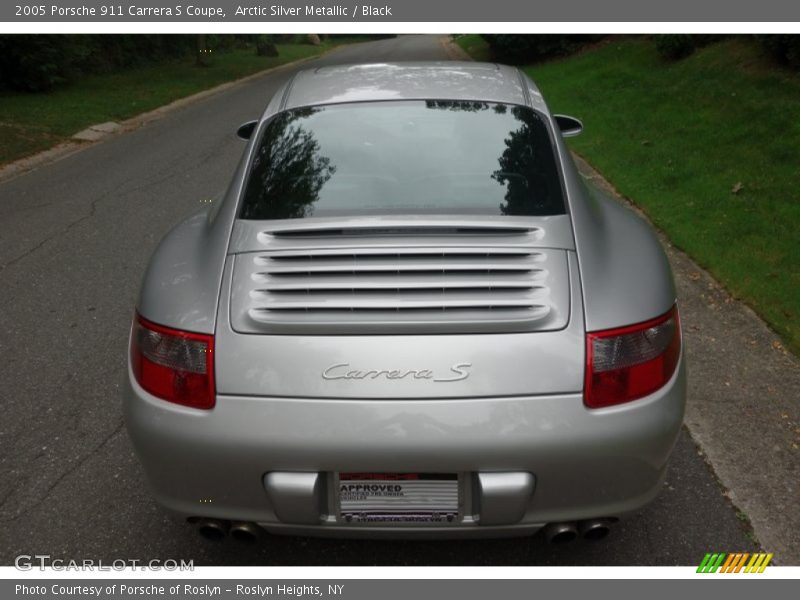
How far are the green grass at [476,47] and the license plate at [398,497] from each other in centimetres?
2409

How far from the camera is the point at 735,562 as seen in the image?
2834 millimetres

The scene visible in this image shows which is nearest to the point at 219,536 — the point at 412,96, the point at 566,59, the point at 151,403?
the point at 151,403

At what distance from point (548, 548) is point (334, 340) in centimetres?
122

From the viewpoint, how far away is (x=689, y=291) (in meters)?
5.25

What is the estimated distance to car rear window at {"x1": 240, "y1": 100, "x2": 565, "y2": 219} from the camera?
2.95 metres

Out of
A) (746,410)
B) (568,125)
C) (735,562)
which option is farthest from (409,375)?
(568,125)

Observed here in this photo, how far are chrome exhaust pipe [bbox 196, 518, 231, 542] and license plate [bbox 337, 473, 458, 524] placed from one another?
16.6 inches

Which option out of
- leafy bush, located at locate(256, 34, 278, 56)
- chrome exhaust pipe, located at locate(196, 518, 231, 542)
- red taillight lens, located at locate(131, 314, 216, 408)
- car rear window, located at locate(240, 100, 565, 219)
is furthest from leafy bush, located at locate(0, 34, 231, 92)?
chrome exhaust pipe, located at locate(196, 518, 231, 542)

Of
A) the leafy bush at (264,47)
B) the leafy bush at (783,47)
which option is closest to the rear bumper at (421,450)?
the leafy bush at (783,47)

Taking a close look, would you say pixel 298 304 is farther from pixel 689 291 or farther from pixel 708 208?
pixel 708 208

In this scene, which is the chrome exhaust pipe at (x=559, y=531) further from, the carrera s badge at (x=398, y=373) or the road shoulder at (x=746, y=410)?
the road shoulder at (x=746, y=410)

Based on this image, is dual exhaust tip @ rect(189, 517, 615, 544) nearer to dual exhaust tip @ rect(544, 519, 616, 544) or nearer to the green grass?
dual exhaust tip @ rect(544, 519, 616, 544)

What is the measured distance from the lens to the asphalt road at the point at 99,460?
115 inches

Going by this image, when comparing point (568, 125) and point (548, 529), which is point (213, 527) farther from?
point (568, 125)
